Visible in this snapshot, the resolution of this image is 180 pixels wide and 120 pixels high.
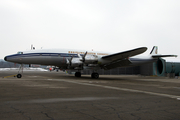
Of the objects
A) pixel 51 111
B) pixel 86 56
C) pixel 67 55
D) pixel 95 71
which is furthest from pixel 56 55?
pixel 51 111

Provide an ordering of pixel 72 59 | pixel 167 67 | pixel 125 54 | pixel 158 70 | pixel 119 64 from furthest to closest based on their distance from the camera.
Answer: pixel 158 70, pixel 167 67, pixel 72 59, pixel 119 64, pixel 125 54

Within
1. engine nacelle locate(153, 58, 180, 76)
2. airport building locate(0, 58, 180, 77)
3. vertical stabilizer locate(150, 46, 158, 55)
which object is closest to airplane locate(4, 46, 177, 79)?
vertical stabilizer locate(150, 46, 158, 55)

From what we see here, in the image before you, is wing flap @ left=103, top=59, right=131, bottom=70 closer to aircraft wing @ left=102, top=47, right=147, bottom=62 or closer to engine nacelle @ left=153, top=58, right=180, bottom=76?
aircraft wing @ left=102, top=47, right=147, bottom=62

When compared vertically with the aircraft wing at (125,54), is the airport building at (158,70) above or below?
below

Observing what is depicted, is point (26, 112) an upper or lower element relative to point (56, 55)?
lower

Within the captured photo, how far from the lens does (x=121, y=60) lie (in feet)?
75.5

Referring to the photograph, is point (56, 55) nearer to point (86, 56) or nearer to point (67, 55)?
point (67, 55)

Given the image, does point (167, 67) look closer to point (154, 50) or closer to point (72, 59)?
point (154, 50)

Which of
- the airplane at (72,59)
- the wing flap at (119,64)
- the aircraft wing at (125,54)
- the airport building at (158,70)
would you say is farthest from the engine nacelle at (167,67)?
the aircraft wing at (125,54)

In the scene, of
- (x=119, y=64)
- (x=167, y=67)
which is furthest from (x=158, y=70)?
(x=119, y=64)

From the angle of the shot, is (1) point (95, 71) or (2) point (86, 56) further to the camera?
(1) point (95, 71)

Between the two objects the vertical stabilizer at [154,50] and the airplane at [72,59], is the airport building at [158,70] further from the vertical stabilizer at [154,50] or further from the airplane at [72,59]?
the airplane at [72,59]

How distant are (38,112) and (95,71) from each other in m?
20.2

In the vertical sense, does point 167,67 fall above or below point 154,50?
below
